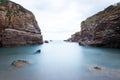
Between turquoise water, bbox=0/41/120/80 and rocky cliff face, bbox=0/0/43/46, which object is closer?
turquoise water, bbox=0/41/120/80

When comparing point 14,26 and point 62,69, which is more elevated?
point 14,26

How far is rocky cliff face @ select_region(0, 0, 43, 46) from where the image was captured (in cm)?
6089

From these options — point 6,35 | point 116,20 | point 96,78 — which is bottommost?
point 96,78

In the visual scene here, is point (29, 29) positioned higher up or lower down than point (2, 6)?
lower down

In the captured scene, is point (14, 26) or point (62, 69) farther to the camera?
point (14, 26)

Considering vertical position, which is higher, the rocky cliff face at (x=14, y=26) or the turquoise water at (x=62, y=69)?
the rocky cliff face at (x=14, y=26)

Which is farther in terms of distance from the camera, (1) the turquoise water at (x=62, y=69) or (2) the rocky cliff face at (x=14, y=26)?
(2) the rocky cliff face at (x=14, y=26)

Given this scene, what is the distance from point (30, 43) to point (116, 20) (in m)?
43.2

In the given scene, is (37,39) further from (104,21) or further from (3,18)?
(104,21)

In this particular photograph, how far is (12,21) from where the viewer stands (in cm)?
6650

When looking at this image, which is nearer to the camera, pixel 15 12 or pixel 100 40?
pixel 100 40

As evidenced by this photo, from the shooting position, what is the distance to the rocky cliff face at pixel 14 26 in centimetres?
Answer: 6089

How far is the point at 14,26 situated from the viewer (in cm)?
6656

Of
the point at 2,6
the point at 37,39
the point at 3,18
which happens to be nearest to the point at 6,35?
the point at 3,18
